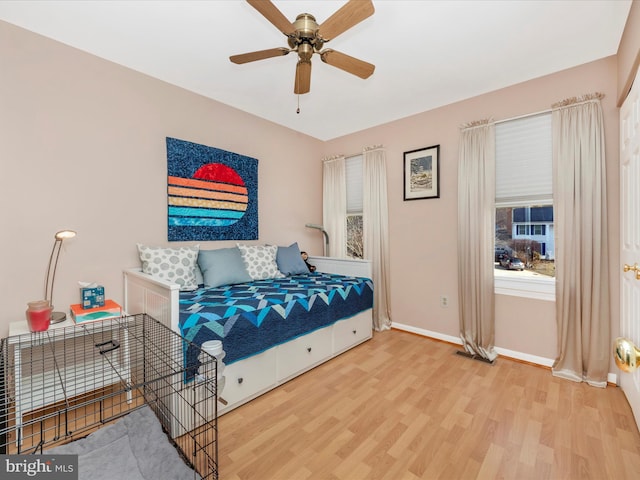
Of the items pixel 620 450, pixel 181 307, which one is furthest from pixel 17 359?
pixel 620 450

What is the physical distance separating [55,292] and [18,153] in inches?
37.6

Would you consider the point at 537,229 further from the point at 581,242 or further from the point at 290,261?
the point at 290,261

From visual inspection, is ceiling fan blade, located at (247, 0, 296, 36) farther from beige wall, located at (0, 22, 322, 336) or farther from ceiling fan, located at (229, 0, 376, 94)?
beige wall, located at (0, 22, 322, 336)

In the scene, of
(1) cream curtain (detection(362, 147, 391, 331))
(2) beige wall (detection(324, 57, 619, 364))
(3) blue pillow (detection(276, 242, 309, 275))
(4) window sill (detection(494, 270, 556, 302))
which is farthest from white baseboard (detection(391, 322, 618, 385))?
(3) blue pillow (detection(276, 242, 309, 275))

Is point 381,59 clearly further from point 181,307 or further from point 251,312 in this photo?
point 181,307

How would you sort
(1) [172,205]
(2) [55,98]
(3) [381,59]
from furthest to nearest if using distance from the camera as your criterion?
(1) [172,205] < (3) [381,59] < (2) [55,98]

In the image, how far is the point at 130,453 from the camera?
3.96 feet

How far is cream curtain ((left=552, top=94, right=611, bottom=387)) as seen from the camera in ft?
7.01

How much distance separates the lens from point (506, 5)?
5.64 feet

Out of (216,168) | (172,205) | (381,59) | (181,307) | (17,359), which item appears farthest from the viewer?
(216,168)

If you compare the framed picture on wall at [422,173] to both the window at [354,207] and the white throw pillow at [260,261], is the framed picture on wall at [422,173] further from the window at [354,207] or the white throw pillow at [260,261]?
the white throw pillow at [260,261]

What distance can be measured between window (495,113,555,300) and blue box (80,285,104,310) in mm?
3240

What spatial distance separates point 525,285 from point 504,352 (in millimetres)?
650

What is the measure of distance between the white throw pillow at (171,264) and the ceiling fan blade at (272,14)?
1.85 metres
